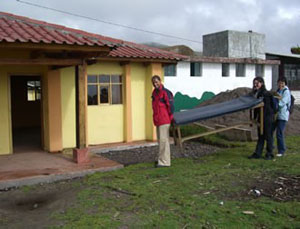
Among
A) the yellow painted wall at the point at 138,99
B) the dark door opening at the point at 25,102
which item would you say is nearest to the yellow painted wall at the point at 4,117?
the yellow painted wall at the point at 138,99

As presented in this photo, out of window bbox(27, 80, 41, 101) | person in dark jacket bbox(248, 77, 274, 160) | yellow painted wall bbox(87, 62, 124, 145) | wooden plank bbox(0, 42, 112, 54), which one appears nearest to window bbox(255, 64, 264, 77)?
window bbox(27, 80, 41, 101)

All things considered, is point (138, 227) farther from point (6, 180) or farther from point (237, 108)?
point (237, 108)

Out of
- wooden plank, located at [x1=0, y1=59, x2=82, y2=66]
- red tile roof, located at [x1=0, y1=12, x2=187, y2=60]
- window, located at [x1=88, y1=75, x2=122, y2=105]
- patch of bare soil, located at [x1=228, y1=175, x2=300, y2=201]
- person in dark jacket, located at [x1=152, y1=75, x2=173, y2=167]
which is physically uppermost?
red tile roof, located at [x1=0, y1=12, x2=187, y2=60]

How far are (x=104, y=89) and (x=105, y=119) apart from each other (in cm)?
91

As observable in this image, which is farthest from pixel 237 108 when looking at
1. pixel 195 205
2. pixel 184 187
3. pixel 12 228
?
pixel 12 228

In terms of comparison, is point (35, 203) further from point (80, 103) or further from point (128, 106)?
point (128, 106)

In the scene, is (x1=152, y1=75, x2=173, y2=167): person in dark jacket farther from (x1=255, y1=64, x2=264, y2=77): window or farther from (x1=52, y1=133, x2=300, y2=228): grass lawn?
(x1=255, y1=64, x2=264, y2=77): window

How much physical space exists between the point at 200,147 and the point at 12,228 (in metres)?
6.96

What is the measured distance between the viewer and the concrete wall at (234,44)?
2359 cm

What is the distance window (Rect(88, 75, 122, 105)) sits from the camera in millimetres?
10656

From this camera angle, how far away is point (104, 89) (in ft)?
35.6

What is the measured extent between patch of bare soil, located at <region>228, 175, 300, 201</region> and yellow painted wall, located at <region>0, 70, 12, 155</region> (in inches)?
243

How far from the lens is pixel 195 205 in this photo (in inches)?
196

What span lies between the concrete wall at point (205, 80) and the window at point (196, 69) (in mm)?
178
